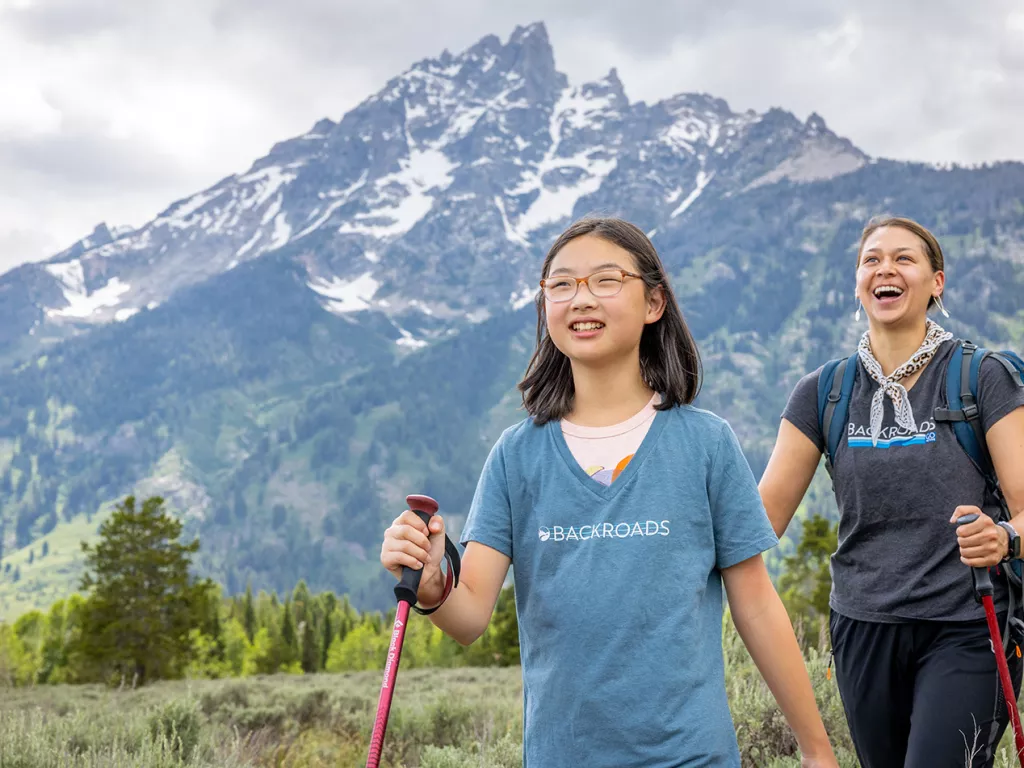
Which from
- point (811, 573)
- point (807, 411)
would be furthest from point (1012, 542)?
point (811, 573)

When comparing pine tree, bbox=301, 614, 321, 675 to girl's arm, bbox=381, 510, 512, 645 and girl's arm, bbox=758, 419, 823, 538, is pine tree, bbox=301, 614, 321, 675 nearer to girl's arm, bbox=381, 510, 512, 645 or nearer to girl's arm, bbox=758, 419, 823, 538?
girl's arm, bbox=758, 419, 823, 538

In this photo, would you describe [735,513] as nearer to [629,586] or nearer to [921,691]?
[629,586]

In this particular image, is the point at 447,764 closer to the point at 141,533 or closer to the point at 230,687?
the point at 230,687

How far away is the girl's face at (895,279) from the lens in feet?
12.6

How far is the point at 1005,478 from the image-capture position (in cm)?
343

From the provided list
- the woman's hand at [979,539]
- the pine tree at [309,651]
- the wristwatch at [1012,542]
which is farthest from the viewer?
the pine tree at [309,651]

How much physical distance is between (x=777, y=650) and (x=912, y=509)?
1.28m

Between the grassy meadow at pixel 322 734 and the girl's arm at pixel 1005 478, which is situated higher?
the girl's arm at pixel 1005 478

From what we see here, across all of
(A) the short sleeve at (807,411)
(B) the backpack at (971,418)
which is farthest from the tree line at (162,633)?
Result: (B) the backpack at (971,418)

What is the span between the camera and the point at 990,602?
3.27 meters

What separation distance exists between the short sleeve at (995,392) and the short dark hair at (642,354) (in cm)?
128

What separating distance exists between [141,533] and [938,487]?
35.5 meters

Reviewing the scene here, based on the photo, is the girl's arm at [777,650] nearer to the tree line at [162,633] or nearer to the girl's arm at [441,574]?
the girl's arm at [441,574]

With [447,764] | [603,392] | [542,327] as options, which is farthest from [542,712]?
[447,764]
